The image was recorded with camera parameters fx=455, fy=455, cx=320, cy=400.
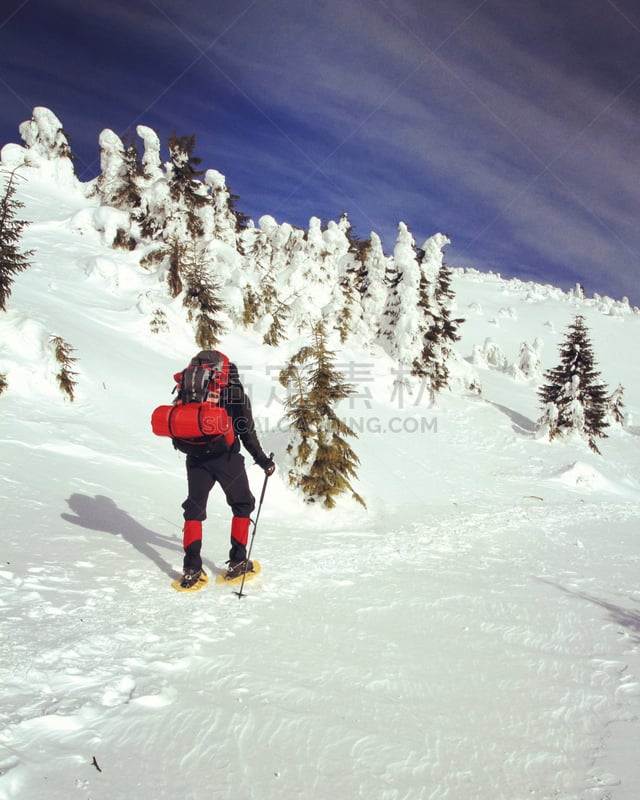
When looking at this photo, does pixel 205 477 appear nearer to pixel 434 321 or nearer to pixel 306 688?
pixel 306 688

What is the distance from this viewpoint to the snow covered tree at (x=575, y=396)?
24750 millimetres

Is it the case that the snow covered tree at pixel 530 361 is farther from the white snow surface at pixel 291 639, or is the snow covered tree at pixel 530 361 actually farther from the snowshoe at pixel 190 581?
the snowshoe at pixel 190 581

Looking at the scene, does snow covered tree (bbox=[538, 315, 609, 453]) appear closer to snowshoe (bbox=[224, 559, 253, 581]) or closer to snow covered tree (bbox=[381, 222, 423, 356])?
snow covered tree (bbox=[381, 222, 423, 356])

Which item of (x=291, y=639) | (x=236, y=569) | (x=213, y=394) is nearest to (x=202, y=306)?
(x=213, y=394)

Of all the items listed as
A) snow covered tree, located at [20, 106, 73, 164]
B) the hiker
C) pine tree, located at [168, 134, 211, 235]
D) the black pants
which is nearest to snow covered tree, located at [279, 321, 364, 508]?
the hiker

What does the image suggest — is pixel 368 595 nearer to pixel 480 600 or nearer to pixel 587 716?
pixel 480 600

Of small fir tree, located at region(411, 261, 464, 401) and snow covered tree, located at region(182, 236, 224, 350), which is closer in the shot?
snow covered tree, located at region(182, 236, 224, 350)

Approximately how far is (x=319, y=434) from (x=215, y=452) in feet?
18.7

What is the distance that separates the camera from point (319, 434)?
10.5 m

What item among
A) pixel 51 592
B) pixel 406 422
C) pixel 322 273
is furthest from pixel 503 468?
pixel 322 273

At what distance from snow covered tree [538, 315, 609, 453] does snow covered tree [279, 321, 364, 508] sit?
17930 mm

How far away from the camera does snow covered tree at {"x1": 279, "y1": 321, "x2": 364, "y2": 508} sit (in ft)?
34.0

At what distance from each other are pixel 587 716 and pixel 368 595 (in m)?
2.47

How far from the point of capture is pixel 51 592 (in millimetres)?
4094
